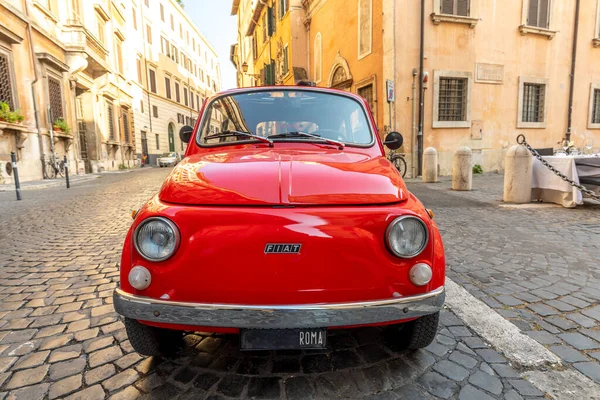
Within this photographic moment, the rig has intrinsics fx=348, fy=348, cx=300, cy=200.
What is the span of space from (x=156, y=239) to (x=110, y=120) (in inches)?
960

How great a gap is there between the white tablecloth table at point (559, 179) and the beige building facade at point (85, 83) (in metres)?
15.4

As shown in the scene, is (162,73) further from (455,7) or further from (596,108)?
(596,108)

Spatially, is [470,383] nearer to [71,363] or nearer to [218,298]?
[218,298]

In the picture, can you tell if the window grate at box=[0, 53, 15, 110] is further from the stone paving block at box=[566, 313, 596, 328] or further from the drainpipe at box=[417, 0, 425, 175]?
the stone paving block at box=[566, 313, 596, 328]

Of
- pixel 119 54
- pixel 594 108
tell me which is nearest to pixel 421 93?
pixel 594 108

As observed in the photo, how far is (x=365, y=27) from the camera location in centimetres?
1375

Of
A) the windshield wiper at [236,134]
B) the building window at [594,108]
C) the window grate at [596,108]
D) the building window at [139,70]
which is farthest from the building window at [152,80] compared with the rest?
the windshield wiper at [236,134]

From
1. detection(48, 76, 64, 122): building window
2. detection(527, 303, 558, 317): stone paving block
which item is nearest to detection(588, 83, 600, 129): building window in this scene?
detection(527, 303, 558, 317): stone paving block

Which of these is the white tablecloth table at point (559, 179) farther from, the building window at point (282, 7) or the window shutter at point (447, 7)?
the building window at point (282, 7)

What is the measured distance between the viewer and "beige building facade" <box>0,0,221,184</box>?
512 inches

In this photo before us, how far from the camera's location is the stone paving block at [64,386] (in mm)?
1684

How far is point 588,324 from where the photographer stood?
2.30 m

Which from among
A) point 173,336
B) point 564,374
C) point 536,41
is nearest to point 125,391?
point 173,336

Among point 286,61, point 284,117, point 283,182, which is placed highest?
point 286,61
